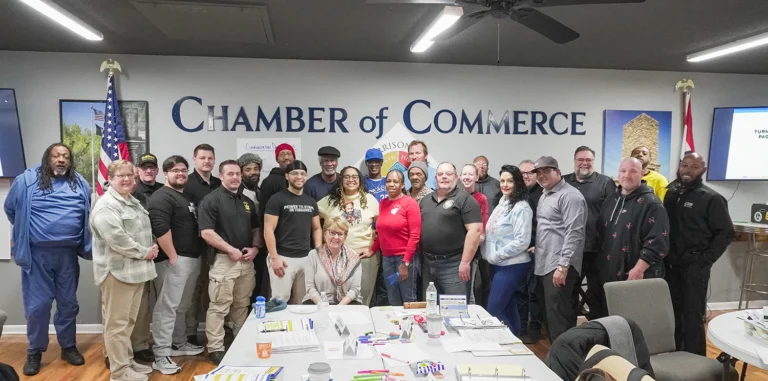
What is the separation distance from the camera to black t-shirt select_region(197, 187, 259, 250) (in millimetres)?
3527

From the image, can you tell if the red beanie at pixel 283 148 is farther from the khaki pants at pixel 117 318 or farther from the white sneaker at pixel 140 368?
the white sneaker at pixel 140 368

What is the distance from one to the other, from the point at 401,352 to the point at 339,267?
48.2 inches

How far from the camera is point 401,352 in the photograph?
210 centimetres

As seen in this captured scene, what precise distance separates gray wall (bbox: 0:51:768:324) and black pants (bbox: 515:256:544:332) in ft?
4.58

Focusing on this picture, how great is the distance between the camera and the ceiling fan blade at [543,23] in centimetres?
251

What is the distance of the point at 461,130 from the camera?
5074mm

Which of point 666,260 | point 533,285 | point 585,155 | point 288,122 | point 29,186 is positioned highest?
point 288,122

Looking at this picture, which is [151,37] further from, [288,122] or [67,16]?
[288,122]

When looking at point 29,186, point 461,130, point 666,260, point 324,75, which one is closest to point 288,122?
point 324,75

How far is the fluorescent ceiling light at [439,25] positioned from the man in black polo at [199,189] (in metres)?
2.07

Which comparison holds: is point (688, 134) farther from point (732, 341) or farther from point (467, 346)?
point (467, 346)

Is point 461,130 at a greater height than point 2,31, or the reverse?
point 2,31

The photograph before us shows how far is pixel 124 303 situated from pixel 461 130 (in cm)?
362

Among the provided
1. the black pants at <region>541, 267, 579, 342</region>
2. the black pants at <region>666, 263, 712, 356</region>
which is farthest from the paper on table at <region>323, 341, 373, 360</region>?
the black pants at <region>666, 263, 712, 356</region>
